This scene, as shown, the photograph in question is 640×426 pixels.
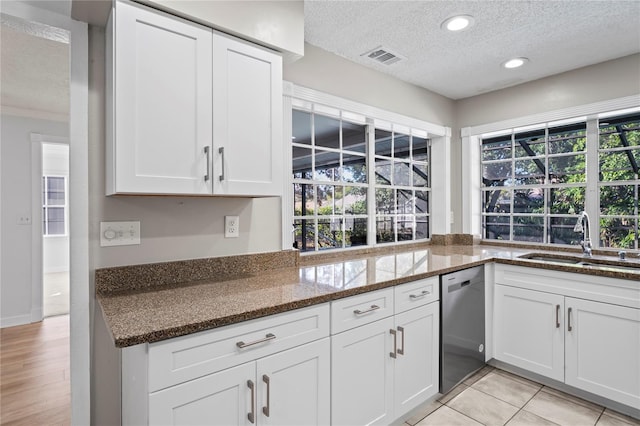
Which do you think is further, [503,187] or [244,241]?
[503,187]

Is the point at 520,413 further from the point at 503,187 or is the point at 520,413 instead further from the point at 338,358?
the point at 503,187

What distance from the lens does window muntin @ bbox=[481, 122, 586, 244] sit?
119 inches

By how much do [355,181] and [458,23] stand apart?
1.34 meters

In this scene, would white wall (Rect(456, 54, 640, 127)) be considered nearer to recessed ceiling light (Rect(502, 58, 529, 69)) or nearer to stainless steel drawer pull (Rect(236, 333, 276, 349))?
recessed ceiling light (Rect(502, 58, 529, 69))

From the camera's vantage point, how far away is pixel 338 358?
5.21ft

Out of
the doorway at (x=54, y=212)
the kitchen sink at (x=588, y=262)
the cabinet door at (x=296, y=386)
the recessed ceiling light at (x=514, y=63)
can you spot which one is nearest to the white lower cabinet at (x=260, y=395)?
the cabinet door at (x=296, y=386)

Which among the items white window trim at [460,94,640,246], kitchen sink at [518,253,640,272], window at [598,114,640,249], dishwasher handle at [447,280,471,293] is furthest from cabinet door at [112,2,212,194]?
window at [598,114,640,249]

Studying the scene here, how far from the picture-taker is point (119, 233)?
160 centimetres

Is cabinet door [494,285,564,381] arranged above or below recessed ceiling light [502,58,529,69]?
below

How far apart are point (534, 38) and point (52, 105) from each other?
4770 millimetres

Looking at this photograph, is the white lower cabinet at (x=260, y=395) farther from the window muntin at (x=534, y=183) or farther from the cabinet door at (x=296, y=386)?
the window muntin at (x=534, y=183)

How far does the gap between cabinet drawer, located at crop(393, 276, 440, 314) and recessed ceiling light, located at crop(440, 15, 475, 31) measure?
5.36 feet

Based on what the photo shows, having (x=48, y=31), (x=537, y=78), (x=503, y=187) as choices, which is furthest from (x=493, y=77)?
(x=48, y=31)

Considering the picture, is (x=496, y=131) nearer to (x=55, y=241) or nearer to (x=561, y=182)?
(x=561, y=182)
